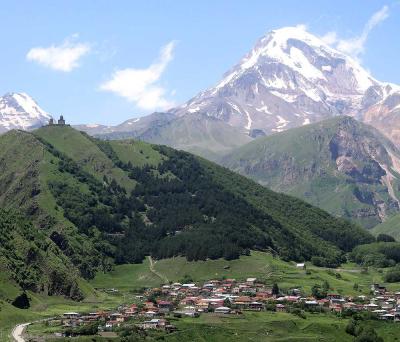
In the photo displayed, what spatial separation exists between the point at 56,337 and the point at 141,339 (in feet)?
66.1

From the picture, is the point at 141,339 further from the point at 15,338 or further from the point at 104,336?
the point at 15,338

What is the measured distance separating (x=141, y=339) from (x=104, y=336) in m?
9.17

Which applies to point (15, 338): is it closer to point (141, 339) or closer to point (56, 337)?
point (56, 337)

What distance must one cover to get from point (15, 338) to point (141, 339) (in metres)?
29.5

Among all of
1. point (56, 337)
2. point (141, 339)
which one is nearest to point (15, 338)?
point (56, 337)

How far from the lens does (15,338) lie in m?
194

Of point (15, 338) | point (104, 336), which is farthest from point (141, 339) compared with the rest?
point (15, 338)

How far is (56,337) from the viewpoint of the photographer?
19612 centimetres

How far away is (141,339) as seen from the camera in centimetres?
19725

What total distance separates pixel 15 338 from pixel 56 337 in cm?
950
